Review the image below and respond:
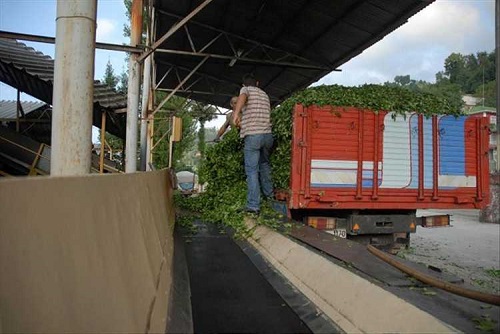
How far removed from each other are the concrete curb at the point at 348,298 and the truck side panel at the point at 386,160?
156 cm

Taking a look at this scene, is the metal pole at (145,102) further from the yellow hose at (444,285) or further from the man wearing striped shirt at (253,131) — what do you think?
the yellow hose at (444,285)

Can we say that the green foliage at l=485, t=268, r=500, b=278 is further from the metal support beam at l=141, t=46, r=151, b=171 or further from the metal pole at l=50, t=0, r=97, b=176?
the metal support beam at l=141, t=46, r=151, b=171

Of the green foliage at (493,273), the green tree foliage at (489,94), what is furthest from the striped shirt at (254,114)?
the green tree foliage at (489,94)

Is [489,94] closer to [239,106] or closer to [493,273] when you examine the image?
[493,273]

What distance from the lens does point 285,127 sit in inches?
247

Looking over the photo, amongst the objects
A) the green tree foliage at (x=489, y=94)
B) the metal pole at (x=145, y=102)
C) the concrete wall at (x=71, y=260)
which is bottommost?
the concrete wall at (x=71, y=260)

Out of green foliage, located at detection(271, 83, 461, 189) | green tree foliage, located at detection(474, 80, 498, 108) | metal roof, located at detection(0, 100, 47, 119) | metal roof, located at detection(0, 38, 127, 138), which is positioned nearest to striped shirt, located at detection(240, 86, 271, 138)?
green foliage, located at detection(271, 83, 461, 189)

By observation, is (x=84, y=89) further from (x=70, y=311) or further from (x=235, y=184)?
(x=235, y=184)

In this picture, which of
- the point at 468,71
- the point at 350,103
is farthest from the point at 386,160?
the point at 468,71

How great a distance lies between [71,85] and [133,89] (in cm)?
532

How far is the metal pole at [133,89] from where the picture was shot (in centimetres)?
901

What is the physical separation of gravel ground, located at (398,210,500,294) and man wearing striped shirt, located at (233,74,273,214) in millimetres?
2623

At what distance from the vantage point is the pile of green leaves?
20.0ft

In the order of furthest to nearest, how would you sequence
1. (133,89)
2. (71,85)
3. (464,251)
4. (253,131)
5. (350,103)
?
(464,251) < (133,89) < (253,131) < (350,103) < (71,85)
